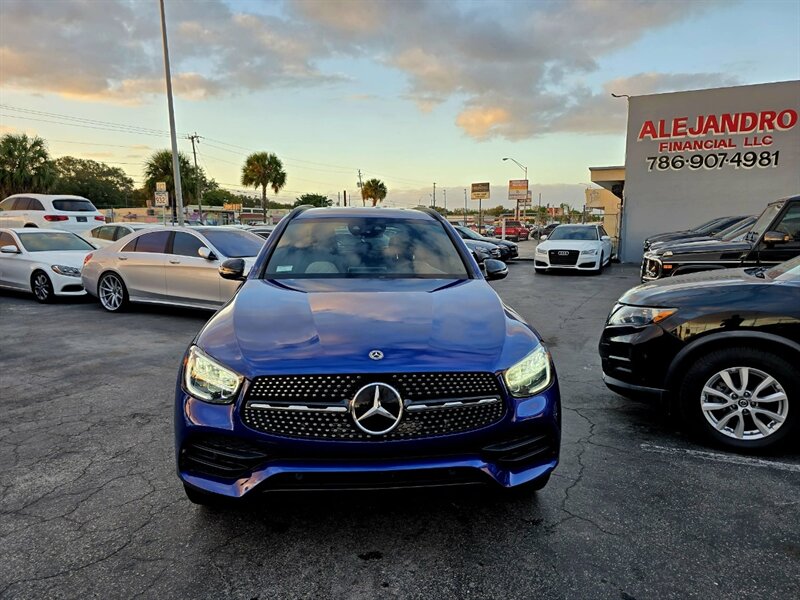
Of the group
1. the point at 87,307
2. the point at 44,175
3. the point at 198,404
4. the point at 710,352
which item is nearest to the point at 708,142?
the point at 710,352

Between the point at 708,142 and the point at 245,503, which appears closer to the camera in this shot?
the point at 245,503

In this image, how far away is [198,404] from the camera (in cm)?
234

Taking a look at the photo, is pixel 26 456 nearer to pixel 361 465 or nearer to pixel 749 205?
pixel 361 465

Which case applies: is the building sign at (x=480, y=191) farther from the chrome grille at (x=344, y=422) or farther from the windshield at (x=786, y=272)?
the chrome grille at (x=344, y=422)

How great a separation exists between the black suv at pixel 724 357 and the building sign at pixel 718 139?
18383mm

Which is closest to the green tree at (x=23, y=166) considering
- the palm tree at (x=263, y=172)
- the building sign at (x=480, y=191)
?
the palm tree at (x=263, y=172)

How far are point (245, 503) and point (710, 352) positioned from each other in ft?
10.6

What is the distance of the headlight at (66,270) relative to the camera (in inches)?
395

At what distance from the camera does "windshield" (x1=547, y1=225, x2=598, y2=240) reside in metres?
17.2

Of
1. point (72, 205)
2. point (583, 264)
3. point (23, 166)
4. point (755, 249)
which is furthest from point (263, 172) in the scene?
point (755, 249)

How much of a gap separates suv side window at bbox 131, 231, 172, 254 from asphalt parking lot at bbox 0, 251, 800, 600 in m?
5.09

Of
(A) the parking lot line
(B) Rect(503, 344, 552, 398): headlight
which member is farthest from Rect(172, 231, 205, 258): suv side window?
(A) the parking lot line

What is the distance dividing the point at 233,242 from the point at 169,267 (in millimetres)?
1119

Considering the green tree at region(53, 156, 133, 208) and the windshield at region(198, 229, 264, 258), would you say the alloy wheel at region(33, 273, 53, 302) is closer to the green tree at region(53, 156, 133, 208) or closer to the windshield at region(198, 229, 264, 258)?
the windshield at region(198, 229, 264, 258)
